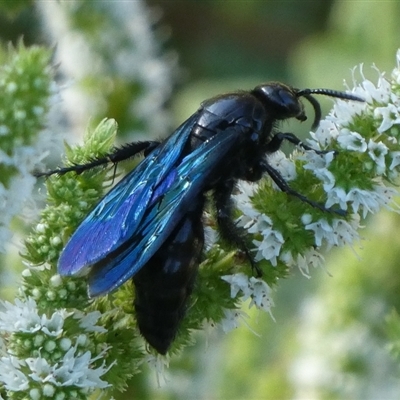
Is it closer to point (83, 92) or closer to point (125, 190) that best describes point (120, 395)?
point (125, 190)

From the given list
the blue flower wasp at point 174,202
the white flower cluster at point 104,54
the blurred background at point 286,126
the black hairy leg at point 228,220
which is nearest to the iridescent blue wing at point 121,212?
the blue flower wasp at point 174,202

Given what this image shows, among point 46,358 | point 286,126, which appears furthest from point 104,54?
point 46,358

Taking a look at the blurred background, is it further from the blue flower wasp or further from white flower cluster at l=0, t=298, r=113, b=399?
white flower cluster at l=0, t=298, r=113, b=399

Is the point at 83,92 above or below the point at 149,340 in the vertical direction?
above

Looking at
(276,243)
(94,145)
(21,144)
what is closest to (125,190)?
Result: (94,145)

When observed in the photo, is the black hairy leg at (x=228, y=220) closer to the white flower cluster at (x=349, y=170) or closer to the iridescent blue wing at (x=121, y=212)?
the white flower cluster at (x=349, y=170)

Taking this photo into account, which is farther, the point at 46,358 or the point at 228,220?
the point at 228,220

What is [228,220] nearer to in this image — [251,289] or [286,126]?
[251,289]
